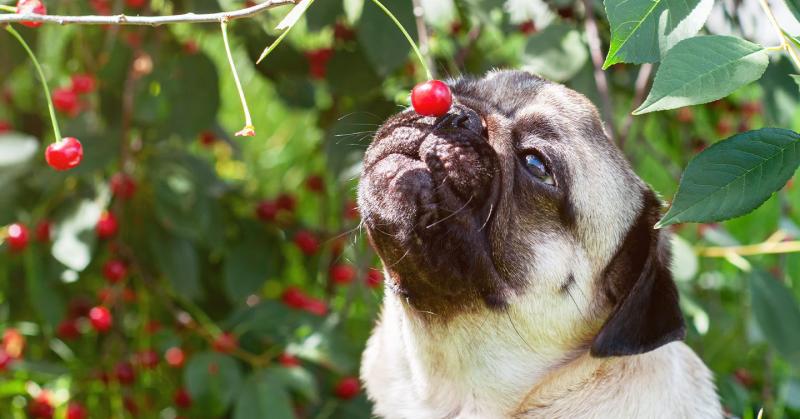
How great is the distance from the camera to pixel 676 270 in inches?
122

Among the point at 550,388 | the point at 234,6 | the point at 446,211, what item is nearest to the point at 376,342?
the point at 550,388

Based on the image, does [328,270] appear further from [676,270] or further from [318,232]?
[676,270]

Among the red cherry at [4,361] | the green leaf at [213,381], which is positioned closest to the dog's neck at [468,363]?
the green leaf at [213,381]

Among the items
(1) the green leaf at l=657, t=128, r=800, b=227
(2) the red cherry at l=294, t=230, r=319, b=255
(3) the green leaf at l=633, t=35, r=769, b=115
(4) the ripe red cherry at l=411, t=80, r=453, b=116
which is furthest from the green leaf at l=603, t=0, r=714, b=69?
(2) the red cherry at l=294, t=230, r=319, b=255

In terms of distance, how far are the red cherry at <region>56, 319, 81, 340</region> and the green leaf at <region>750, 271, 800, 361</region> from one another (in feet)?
8.03

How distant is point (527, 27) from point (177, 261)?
5.02 feet

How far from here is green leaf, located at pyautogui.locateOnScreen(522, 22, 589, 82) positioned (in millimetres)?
2877

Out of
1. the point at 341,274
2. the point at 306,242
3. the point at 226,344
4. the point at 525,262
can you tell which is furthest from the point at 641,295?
the point at 341,274

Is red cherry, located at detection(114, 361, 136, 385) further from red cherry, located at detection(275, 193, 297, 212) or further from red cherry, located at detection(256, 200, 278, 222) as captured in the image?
red cherry, located at detection(275, 193, 297, 212)

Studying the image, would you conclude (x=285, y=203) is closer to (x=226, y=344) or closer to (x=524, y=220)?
(x=226, y=344)

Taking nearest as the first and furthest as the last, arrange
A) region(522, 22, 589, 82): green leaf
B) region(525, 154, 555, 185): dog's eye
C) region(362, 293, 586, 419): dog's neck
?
region(525, 154, 555, 185): dog's eye, region(362, 293, 586, 419): dog's neck, region(522, 22, 589, 82): green leaf

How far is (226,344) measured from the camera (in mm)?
3219

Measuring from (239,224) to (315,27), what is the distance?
3.09ft

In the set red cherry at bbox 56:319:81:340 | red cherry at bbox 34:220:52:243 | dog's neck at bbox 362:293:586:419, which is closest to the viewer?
dog's neck at bbox 362:293:586:419
